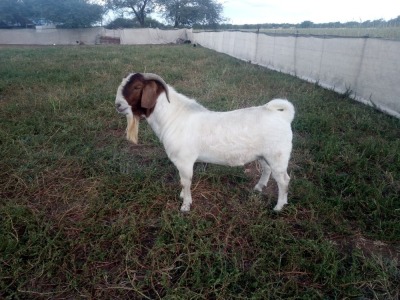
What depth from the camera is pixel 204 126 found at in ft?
9.46

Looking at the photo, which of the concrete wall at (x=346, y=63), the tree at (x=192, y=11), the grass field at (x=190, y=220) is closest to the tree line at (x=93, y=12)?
the tree at (x=192, y=11)

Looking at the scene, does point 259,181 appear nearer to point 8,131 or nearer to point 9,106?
point 8,131

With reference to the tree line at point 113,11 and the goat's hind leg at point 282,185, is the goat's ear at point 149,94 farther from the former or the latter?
the tree line at point 113,11

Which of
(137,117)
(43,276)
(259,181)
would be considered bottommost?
(43,276)

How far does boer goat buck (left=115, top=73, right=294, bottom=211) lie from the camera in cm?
278

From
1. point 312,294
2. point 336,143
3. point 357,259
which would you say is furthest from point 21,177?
point 336,143

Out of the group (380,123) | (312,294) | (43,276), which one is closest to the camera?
(312,294)

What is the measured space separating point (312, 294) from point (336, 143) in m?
2.75

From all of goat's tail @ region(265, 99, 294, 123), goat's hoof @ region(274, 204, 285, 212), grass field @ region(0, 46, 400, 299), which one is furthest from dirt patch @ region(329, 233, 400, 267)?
goat's tail @ region(265, 99, 294, 123)

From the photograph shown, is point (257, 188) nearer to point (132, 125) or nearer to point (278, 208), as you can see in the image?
point (278, 208)

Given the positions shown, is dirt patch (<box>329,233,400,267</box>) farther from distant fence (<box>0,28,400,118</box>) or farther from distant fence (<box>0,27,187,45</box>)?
distant fence (<box>0,27,187,45</box>)

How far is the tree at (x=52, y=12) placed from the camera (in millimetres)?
37438

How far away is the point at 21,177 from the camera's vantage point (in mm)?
3666

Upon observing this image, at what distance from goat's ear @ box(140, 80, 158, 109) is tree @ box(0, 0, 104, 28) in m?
41.1
